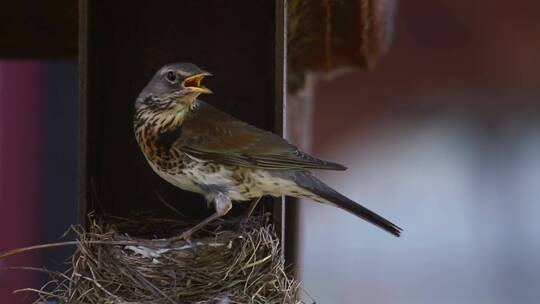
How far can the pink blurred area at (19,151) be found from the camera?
5746 mm

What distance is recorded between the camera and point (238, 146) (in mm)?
3592

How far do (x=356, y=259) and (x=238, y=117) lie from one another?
2.36 meters

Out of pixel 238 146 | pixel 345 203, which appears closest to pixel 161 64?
pixel 238 146

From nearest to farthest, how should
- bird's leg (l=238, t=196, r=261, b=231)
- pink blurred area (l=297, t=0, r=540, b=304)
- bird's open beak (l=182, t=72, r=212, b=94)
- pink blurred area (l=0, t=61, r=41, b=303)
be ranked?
1. bird's open beak (l=182, t=72, r=212, b=94)
2. bird's leg (l=238, t=196, r=261, b=231)
3. pink blurred area (l=0, t=61, r=41, b=303)
4. pink blurred area (l=297, t=0, r=540, b=304)

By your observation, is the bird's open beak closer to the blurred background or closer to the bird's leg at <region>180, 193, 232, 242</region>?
the bird's leg at <region>180, 193, 232, 242</region>

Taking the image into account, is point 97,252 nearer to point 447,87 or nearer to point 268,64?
point 268,64

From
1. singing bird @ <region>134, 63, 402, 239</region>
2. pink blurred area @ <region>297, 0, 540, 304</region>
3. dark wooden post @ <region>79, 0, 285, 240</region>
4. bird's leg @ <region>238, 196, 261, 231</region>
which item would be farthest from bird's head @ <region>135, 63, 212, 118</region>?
pink blurred area @ <region>297, 0, 540, 304</region>

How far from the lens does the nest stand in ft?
11.1

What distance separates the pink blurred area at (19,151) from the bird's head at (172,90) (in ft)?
7.21

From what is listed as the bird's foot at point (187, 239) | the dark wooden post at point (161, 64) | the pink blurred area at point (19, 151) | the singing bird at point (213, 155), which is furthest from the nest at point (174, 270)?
the pink blurred area at point (19, 151)

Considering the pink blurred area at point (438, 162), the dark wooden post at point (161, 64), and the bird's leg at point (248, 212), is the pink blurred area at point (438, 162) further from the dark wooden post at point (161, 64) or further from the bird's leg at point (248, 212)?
the bird's leg at point (248, 212)

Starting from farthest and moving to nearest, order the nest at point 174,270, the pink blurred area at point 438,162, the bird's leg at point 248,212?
the pink blurred area at point 438,162 < the bird's leg at point 248,212 < the nest at point 174,270

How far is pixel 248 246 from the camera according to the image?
3.51 meters

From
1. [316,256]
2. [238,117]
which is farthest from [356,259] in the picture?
[238,117]
